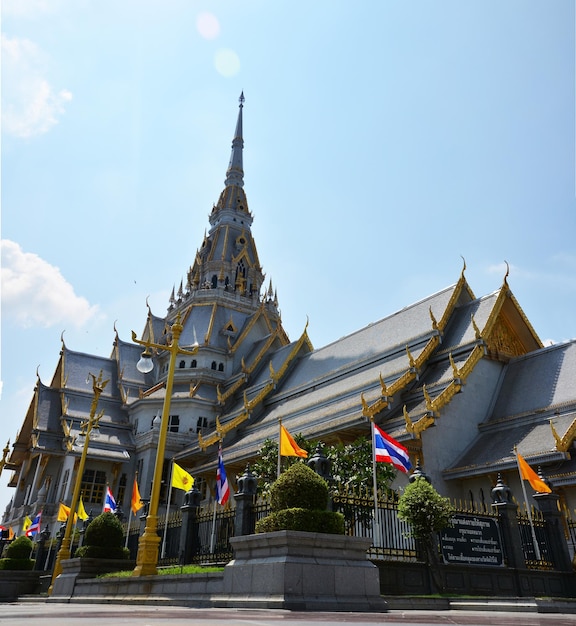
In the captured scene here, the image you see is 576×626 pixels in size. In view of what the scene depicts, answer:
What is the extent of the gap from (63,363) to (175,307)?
33.3ft

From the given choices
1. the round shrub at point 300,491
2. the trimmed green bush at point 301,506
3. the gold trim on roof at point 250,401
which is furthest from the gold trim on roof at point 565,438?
the gold trim on roof at point 250,401

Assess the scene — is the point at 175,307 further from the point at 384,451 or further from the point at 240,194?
the point at 384,451

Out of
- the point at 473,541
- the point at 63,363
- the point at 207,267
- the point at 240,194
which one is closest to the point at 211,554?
the point at 473,541

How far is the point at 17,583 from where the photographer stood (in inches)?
865

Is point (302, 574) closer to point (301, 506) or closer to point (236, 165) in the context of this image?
point (301, 506)

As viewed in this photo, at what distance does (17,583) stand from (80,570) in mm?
7911

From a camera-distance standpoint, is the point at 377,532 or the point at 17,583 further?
the point at 17,583

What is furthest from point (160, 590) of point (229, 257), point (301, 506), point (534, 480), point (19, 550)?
point (229, 257)

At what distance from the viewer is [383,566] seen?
38.7 ft

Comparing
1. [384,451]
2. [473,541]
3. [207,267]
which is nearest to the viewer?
[473,541]

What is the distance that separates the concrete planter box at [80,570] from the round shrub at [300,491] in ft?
28.0

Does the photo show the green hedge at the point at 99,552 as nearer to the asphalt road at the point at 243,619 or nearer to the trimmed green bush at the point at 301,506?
the trimmed green bush at the point at 301,506

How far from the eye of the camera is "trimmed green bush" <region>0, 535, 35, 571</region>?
22.8 metres

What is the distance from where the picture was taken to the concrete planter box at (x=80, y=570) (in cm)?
1603
